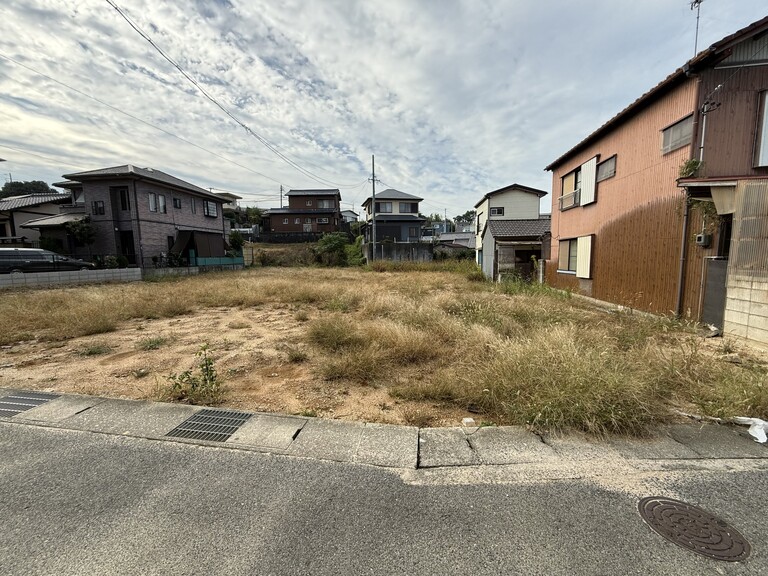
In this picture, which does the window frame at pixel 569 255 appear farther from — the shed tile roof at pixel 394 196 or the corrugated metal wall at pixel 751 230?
the shed tile roof at pixel 394 196

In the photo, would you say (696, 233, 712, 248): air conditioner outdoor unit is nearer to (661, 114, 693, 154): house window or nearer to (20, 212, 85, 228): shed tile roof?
(661, 114, 693, 154): house window

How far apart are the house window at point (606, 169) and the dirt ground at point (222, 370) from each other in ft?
29.6

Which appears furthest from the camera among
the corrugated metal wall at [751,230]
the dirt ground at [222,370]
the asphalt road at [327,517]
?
the corrugated metal wall at [751,230]

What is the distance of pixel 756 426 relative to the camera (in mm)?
2545

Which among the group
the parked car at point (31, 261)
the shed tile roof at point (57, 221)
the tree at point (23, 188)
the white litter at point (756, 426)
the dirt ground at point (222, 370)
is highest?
the tree at point (23, 188)

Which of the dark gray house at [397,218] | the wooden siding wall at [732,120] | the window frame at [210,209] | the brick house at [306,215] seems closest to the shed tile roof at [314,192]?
the brick house at [306,215]

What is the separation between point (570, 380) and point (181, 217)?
2243 cm

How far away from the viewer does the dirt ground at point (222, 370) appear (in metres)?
3.11

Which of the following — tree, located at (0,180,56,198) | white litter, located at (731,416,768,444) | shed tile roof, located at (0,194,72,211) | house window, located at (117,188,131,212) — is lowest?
white litter, located at (731,416,768,444)

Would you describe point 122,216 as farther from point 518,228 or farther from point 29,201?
point 518,228

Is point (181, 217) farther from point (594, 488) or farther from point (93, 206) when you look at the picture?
point (594, 488)

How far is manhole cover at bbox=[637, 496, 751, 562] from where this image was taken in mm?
Answer: 1531

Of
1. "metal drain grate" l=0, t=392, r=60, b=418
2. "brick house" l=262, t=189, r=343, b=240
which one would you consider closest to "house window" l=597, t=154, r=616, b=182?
"metal drain grate" l=0, t=392, r=60, b=418

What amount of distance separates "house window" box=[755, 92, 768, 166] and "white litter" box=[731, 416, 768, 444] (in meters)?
5.70
